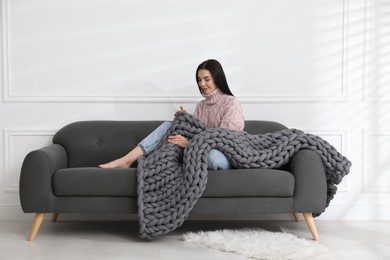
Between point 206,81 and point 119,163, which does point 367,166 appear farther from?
point 119,163

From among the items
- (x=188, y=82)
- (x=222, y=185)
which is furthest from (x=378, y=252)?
(x=188, y=82)

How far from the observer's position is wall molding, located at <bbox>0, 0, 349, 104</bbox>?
4023 millimetres

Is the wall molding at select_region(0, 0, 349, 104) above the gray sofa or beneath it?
above

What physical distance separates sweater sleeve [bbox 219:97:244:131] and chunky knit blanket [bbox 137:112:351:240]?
145 millimetres

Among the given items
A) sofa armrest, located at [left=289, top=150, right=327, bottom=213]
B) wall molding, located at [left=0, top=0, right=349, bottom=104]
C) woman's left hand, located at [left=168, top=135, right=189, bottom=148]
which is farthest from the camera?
wall molding, located at [left=0, top=0, right=349, bottom=104]

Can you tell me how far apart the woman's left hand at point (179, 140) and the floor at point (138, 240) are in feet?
1.92

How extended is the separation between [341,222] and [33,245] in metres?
2.21

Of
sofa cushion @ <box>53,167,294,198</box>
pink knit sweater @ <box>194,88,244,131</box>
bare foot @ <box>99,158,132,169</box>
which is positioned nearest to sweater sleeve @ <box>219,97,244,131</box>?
pink knit sweater @ <box>194,88,244,131</box>

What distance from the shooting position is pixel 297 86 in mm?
4105

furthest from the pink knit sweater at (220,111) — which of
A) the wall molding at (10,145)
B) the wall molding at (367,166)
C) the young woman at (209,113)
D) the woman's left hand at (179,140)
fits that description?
the wall molding at (10,145)

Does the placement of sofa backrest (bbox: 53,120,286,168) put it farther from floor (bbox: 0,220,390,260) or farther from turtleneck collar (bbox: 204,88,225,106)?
floor (bbox: 0,220,390,260)

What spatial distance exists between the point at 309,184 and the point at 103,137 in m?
1.53

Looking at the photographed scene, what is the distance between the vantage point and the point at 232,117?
355 centimetres

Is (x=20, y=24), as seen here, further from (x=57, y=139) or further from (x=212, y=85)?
(x=212, y=85)
